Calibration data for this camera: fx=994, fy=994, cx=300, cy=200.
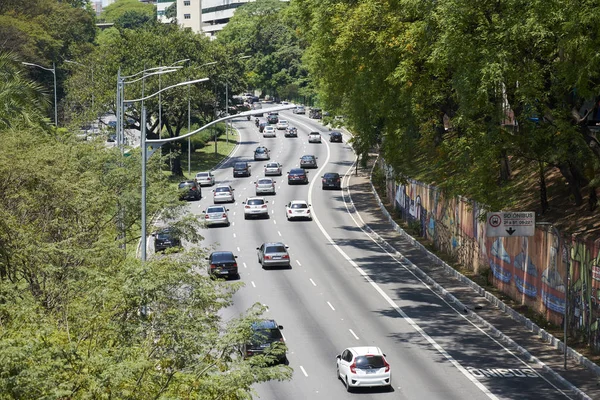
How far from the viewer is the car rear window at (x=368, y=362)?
1219 inches

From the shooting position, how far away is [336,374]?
3316 cm

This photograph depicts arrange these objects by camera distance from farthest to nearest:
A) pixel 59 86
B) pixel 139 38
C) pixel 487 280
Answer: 1. pixel 59 86
2. pixel 139 38
3. pixel 487 280

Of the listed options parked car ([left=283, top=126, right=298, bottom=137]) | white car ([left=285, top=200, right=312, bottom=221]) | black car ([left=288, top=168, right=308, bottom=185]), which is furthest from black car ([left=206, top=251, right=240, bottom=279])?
parked car ([left=283, top=126, right=298, bottom=137])

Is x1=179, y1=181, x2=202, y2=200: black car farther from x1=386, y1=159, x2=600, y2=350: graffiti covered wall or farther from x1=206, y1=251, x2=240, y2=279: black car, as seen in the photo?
x1=206, y1=251, x2=240, y2=279: black car

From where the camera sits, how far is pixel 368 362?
3106cm

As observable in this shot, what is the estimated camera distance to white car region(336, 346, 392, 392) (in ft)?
101

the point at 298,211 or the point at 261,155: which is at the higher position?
the point at 261,155

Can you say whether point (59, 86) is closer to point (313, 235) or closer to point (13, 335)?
point (313, 235)

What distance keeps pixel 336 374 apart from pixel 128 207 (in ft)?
39.5

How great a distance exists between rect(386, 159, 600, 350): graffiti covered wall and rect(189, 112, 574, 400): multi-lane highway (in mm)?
2813

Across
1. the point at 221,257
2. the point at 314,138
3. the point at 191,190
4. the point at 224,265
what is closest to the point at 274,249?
the point at 221,257

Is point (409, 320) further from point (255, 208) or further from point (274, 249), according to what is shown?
point (255, 208)

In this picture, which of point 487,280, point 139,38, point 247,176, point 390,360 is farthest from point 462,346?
point 139,38

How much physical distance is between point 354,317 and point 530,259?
769 cm
